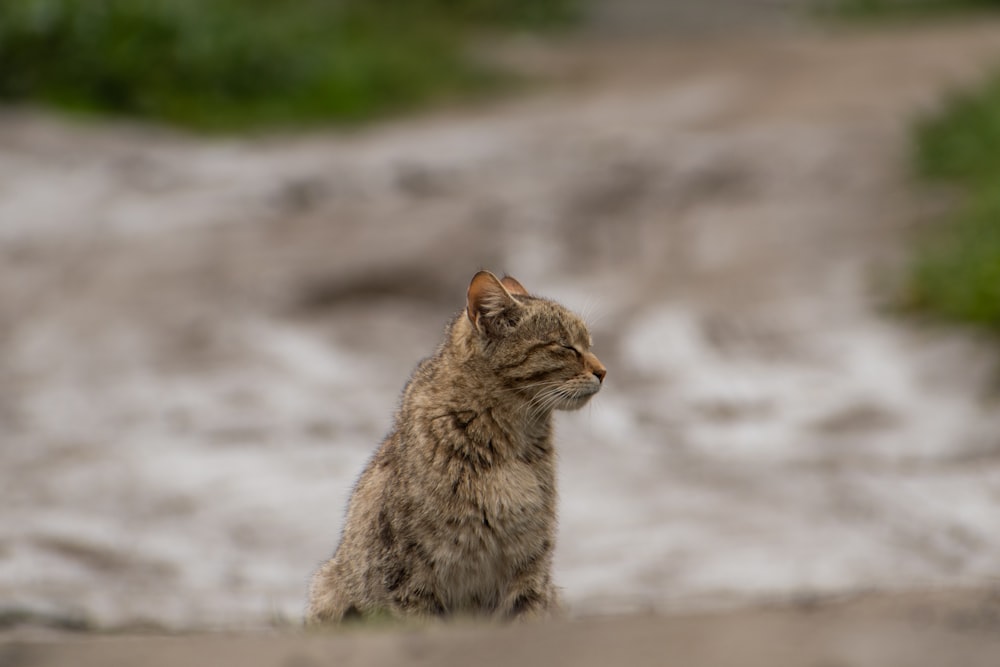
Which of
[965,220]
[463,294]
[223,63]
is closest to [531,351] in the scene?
[463,294]

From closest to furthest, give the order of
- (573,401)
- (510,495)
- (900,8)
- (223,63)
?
(510,495), (573,401), (223,63), (900,8)

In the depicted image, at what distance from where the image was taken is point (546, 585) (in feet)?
14.5

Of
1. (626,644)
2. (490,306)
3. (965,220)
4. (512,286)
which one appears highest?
(965,220)

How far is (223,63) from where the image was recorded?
1652cm

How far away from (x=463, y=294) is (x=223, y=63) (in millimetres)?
6709

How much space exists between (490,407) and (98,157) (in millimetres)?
9819

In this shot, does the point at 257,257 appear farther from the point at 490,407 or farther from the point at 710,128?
the point at 490,407

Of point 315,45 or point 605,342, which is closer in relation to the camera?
point 605,342

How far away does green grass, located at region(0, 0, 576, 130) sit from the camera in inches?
586

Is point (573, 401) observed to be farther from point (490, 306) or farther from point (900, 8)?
point (900, 8)

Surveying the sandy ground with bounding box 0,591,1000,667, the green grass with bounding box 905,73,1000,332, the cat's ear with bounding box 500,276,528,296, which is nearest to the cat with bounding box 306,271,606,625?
the cat's ear with bounding box 500,276,528,296

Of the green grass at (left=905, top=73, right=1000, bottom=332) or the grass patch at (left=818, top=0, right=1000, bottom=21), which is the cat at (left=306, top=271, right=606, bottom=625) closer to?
the green grass at (left=905, top=73, right=1000, bottom=332)

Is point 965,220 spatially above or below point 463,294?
above

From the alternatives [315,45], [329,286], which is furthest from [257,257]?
[315,45]
